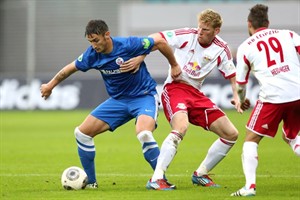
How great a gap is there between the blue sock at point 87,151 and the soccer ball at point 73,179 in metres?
0.25

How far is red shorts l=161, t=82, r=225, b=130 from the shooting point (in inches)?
418

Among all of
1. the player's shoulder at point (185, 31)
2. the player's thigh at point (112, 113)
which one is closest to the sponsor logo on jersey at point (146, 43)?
the player's shoulder at point (185, 31)

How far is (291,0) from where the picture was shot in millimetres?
36594

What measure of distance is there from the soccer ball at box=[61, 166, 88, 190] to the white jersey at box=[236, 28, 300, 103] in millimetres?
2460

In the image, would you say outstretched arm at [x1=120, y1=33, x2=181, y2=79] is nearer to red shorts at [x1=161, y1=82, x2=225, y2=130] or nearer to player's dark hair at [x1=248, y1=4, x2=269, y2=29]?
red shorts at [x1=161, y1=82, x2=225, y2=130]

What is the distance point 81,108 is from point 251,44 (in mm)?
21431

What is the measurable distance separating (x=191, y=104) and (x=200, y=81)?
427mm

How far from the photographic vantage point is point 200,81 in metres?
11.0

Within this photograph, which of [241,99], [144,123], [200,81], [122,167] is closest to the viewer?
[241,99]

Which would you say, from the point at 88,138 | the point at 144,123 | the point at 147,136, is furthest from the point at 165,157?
the point at 88,138

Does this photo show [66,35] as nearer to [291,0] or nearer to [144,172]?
[291,0]

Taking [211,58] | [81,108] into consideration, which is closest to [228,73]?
[211,58]

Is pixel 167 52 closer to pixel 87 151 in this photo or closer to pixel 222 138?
pixel 222 138

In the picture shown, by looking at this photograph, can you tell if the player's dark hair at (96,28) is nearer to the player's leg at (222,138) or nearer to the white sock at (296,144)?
the player's leg at (222,138)
